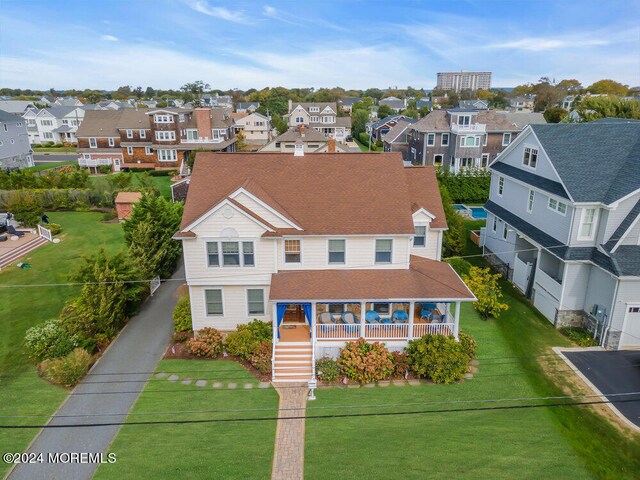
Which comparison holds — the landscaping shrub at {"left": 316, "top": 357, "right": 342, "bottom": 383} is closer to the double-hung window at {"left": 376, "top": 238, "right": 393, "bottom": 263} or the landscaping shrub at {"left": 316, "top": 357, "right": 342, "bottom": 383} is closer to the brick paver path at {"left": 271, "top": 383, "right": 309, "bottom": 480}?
the brick paver path at {"left": 271, "top": 383, "right": 309, "bottom": 480}

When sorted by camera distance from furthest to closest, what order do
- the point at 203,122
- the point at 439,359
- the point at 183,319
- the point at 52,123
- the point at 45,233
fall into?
the point at 52,123 < the point at 203,122 < the point at 45,233 < the point at 183,319 < the point at 439,359

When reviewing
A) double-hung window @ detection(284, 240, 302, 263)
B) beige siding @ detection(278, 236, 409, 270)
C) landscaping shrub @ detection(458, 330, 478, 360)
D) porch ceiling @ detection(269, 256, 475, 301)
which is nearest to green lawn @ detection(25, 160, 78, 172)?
double-hung window @ detection(284, 240, 302, 263)

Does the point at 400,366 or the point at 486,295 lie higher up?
the point at 486,295

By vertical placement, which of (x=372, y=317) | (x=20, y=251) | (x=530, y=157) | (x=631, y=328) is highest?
(x=530, y=157)

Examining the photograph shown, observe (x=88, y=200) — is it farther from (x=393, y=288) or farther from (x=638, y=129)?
(x=638, y=129)

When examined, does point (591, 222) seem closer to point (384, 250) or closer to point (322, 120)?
point (384, 250)

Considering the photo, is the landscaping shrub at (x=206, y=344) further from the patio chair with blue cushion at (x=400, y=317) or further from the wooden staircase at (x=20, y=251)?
the wooden staircase at (x=20, y=251)

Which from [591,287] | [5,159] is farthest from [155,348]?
[5,159]

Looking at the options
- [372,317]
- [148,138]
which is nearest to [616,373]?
[372,317]
